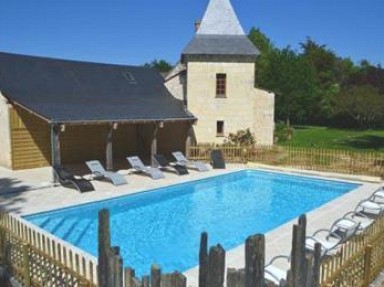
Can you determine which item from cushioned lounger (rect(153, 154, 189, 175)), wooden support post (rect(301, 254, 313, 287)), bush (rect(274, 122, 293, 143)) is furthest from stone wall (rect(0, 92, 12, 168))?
bush (rect(274, 122, 293, 143))

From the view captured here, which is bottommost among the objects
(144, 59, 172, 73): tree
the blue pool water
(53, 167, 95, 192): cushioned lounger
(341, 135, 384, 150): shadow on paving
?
the blue pool water

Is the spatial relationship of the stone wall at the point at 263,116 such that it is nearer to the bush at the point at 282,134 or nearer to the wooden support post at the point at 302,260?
the bush at the point at 282,134

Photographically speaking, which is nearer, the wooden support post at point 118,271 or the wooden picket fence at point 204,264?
the wooden picket fence at point 204,264

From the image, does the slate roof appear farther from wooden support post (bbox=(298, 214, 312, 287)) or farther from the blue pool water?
wooden support post (bbox=(298, 214, 312, 287))

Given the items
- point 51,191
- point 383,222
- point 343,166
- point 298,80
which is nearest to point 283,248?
point 383,222

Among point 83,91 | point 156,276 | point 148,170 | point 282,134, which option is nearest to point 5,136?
point 83,91

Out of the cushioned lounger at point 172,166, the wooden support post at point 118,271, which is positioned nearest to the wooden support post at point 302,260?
the wooden support post at point 118,271

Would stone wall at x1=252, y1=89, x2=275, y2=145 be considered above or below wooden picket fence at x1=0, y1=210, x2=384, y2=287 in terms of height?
above

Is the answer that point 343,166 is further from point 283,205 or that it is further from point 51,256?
point 51,256

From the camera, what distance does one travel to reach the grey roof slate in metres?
23.1

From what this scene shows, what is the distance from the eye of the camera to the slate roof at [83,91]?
675 inches

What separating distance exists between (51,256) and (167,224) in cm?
653

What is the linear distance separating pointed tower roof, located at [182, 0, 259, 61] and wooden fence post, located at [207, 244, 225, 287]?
68.0 feet

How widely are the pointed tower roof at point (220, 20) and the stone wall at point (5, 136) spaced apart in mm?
13046
